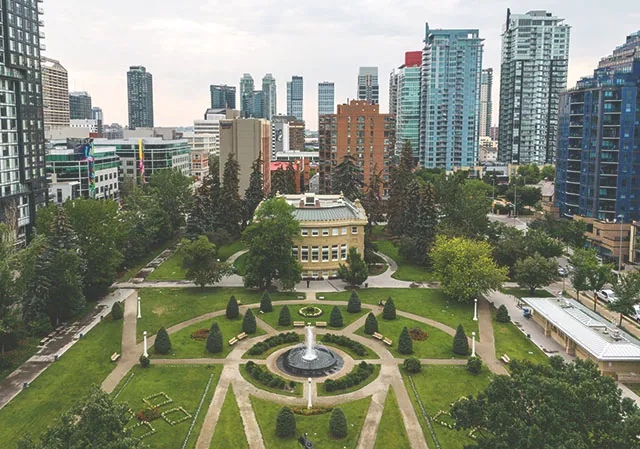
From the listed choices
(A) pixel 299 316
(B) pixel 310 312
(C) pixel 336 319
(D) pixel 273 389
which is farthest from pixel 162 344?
(C) pixel 336 319

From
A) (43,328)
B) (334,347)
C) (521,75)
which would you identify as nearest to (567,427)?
(334,347)

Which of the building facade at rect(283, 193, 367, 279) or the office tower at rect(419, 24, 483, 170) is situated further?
the office tower at rect(419, 24, 483, 170)

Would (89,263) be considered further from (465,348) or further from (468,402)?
(468,402)

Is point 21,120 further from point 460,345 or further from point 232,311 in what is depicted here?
point 460,345

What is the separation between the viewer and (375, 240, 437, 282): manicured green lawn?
73844 millimetres

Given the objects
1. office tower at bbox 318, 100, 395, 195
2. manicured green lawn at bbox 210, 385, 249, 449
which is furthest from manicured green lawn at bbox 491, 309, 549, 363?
office tower at bbox 318, 100, 395, 195

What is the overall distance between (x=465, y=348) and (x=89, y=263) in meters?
41.6

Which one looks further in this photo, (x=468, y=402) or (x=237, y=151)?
(x=237, y=151)

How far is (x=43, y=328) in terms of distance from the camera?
50844mm

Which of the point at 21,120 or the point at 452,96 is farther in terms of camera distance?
the point at 452,96

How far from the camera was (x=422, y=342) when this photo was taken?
168 feet

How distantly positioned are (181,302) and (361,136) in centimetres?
8327

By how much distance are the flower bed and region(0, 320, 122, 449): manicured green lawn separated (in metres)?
18.3

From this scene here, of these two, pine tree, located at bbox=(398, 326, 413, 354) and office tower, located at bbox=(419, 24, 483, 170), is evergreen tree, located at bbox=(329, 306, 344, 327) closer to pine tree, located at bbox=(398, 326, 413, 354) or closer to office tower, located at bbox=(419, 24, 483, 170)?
pine tree, located at bbox=(398, 326, 413, 354)
